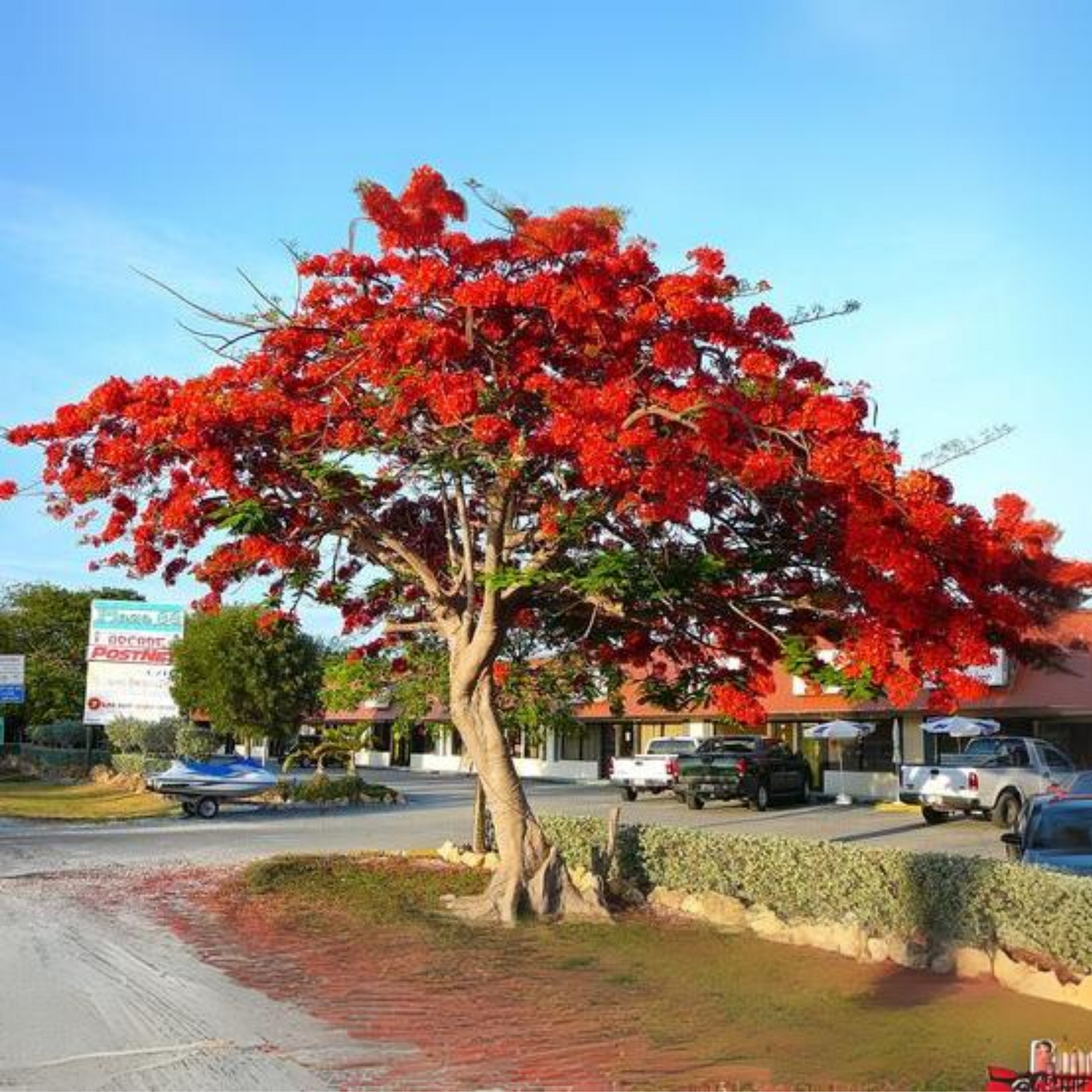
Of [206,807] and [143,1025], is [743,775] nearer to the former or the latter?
[206,807]

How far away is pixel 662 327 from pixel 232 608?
27.8 meters

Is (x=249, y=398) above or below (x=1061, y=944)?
above

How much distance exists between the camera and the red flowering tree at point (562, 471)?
9664 mm

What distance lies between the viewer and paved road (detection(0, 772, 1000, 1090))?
6.48 m

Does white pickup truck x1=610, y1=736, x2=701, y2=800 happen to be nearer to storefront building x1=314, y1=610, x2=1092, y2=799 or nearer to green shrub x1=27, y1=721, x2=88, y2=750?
storefront building x1=314, y1=610, x2=1092, y2=799

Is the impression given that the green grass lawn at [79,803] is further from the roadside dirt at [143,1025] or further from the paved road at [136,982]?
the roadside dirt at [143,1025]

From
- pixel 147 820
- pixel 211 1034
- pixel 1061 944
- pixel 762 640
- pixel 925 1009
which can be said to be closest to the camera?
pixel 211 1034

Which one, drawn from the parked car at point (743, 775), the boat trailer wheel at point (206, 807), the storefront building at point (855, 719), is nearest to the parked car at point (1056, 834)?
the storefront building at point (855, 719)

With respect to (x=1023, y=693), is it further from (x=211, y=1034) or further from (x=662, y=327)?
(x=211, y=1034)

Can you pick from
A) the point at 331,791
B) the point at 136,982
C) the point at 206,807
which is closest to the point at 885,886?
the point at 136,982

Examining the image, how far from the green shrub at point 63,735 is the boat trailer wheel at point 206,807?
25437mm

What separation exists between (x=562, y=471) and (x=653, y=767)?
22459 mm

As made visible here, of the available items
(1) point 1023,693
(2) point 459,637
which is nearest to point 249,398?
(2) point 459,637

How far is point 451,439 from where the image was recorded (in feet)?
34.7
